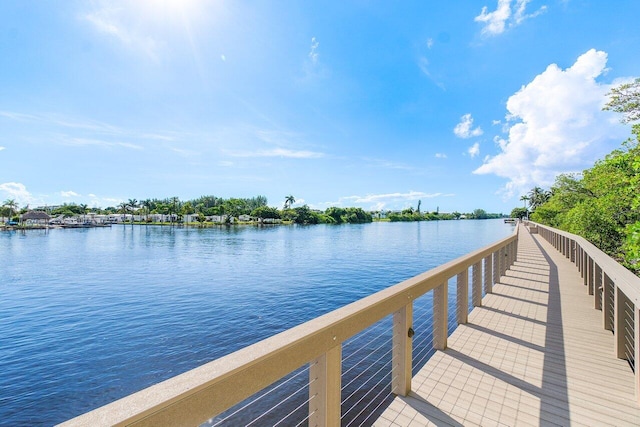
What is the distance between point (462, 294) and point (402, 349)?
1.99m

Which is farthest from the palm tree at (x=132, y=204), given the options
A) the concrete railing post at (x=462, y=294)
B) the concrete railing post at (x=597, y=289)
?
the concrete railing post at (x=597, y=289)

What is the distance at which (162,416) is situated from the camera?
2.59 feet

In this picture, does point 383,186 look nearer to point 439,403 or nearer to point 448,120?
point 448,120

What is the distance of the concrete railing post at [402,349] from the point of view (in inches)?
92.4

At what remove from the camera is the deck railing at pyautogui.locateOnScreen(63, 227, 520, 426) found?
0.78m

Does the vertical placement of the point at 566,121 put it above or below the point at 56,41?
below

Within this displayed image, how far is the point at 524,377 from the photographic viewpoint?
2.77 meters

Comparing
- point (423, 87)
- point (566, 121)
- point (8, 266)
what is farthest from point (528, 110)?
point (8, 266)

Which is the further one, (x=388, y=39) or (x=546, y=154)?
(x=546, y=154)

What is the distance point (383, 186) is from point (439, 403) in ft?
379

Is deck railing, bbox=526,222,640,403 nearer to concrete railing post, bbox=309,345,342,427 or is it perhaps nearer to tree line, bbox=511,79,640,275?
concrete railing post, bbox=309,345,342,427

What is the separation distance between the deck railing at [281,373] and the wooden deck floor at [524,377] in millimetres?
344

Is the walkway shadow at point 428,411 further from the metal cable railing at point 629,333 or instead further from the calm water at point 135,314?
the calm water at point 135,314

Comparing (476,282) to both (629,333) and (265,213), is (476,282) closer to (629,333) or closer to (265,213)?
(629,333)
